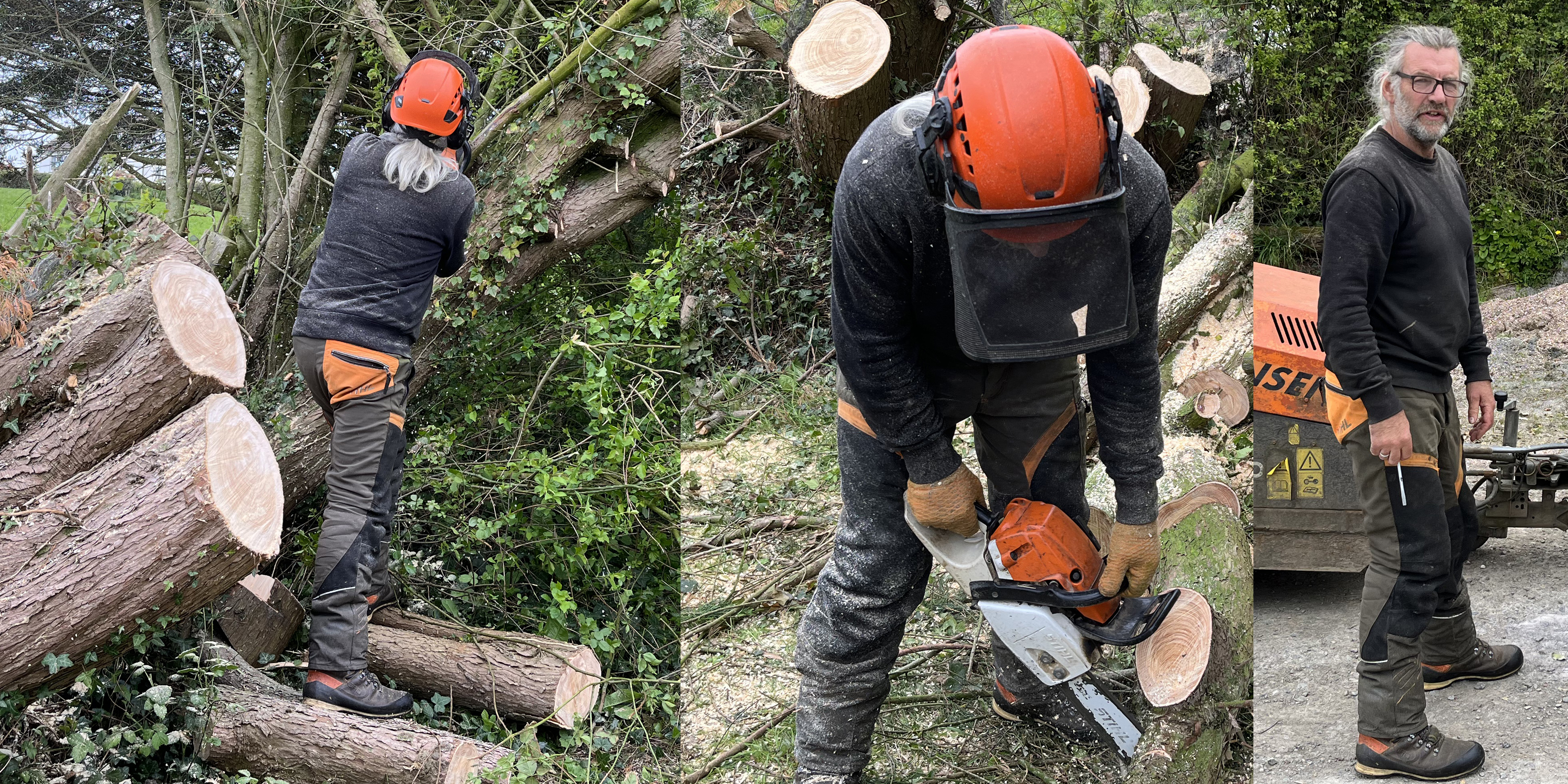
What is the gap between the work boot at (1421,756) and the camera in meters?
2.32

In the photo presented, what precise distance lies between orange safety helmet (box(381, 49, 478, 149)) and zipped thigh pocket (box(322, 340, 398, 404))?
78 centimetres

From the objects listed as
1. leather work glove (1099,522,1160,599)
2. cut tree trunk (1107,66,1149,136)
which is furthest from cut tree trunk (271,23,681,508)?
leather work glove (1099,522,1160,599)

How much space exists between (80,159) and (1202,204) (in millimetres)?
4562

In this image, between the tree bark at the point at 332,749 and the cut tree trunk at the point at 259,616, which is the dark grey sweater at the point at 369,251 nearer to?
the cut tree trunk at the point at 259,616

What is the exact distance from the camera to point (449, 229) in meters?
3.59

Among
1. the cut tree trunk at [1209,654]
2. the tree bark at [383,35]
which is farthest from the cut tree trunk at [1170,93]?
the tree bark at [383,35]

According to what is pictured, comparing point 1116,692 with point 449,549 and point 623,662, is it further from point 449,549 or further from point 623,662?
point 449,549

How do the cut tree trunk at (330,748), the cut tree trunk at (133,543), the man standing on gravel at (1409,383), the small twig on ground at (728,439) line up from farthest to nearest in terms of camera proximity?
1. the small twig on ground at (728,439)
2. the cut tree trunk at (330,748)
3. the cut tree trunk at (133,543)
4. the man standing on gravel at (1409,383)

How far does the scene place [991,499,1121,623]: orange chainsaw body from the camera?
2113 millimetres

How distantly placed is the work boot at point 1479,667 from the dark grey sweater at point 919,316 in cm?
102

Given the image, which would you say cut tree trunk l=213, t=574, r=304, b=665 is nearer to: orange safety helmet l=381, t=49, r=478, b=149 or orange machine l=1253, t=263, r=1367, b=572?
orange safety helmet l=381, t=49, r=478, b=149

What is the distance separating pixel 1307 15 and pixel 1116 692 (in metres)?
1.86

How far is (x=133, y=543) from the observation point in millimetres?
2738

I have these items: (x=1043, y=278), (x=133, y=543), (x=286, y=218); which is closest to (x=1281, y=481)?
(x=1043, y=278)
